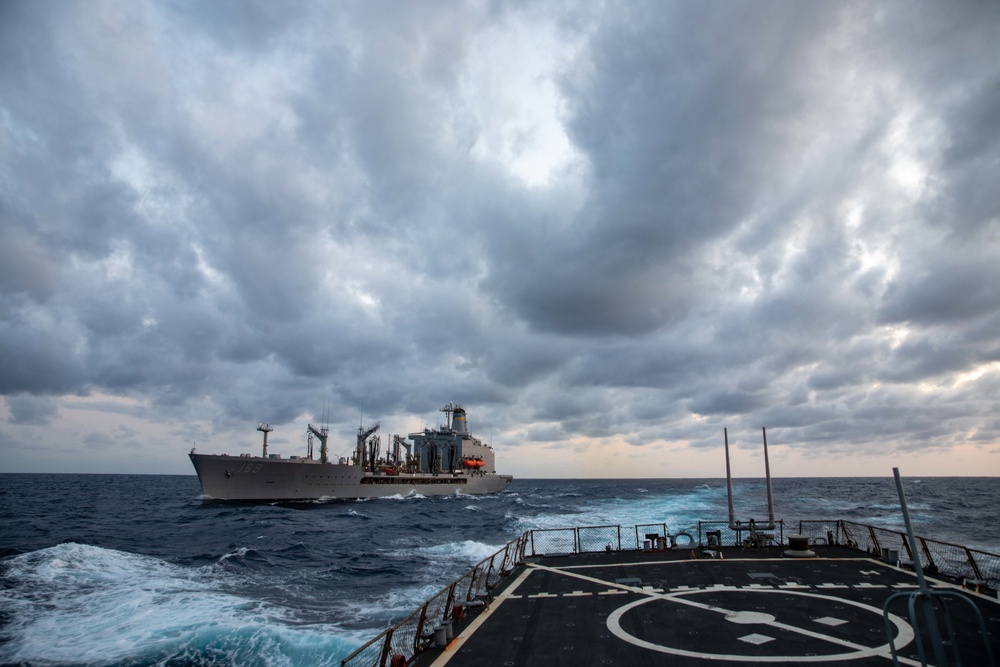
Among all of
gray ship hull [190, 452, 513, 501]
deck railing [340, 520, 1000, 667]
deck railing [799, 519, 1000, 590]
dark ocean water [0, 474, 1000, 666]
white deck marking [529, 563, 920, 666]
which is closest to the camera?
white deck marking [529, 563, 920, 666]

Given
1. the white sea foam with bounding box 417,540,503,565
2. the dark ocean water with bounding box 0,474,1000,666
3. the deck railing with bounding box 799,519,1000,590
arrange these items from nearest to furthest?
1. the deck railing with bounding box 799,519,1000,590
2. the dark ocean water with bounding box 0,474,1000,666
3. the white sea foam with bounding box 417,540,503,565

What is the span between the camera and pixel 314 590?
1065 inches

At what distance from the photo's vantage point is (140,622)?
70.6ft

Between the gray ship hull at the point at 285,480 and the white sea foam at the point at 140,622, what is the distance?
1814 inches

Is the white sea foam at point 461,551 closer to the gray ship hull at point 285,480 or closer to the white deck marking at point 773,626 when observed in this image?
the white deck marking at point 773,626

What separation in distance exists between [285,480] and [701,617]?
76861mm

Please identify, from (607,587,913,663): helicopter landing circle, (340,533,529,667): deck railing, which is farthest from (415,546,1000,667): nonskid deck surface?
(340,533,529,667): deck railing

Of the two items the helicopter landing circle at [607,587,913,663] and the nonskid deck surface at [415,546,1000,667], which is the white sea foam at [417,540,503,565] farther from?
the helicopter landing circle at [607,587,913,663]

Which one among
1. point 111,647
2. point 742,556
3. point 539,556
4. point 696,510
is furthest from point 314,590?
point 696,510

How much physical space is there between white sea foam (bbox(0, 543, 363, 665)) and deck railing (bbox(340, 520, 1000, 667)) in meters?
3.22

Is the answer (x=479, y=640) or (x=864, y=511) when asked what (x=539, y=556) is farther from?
(x=864, y=511)

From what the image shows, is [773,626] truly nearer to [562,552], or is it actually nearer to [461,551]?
[562,552]

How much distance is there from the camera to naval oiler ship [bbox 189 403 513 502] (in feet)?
250

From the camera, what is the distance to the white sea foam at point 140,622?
18.4 m
